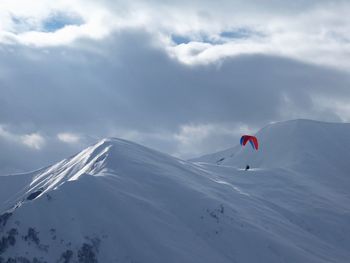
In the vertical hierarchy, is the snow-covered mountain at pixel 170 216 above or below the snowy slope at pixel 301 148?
below

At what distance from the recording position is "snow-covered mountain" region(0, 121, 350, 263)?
90625mm

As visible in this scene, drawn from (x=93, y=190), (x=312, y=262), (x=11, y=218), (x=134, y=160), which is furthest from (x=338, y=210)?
(x=11, y=218)

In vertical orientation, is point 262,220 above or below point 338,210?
below

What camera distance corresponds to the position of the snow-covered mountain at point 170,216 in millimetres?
90625

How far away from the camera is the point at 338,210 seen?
426 ft

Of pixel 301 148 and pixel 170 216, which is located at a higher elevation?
pixel 301 148

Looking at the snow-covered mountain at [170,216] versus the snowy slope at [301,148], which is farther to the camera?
the snowy slope at [301,148]

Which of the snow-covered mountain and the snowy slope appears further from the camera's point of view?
the snowy slope

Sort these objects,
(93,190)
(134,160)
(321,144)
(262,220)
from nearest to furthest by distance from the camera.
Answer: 1. (93,190)
2. (262,220)
3. (134,160)
4. (321,144)

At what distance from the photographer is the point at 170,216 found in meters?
102

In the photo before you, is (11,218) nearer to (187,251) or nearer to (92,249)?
(92,249)

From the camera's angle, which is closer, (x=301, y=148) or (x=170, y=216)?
(x=170, y=216)

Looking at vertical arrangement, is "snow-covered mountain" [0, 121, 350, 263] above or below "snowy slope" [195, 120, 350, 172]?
below

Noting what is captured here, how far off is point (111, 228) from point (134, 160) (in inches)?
1212
